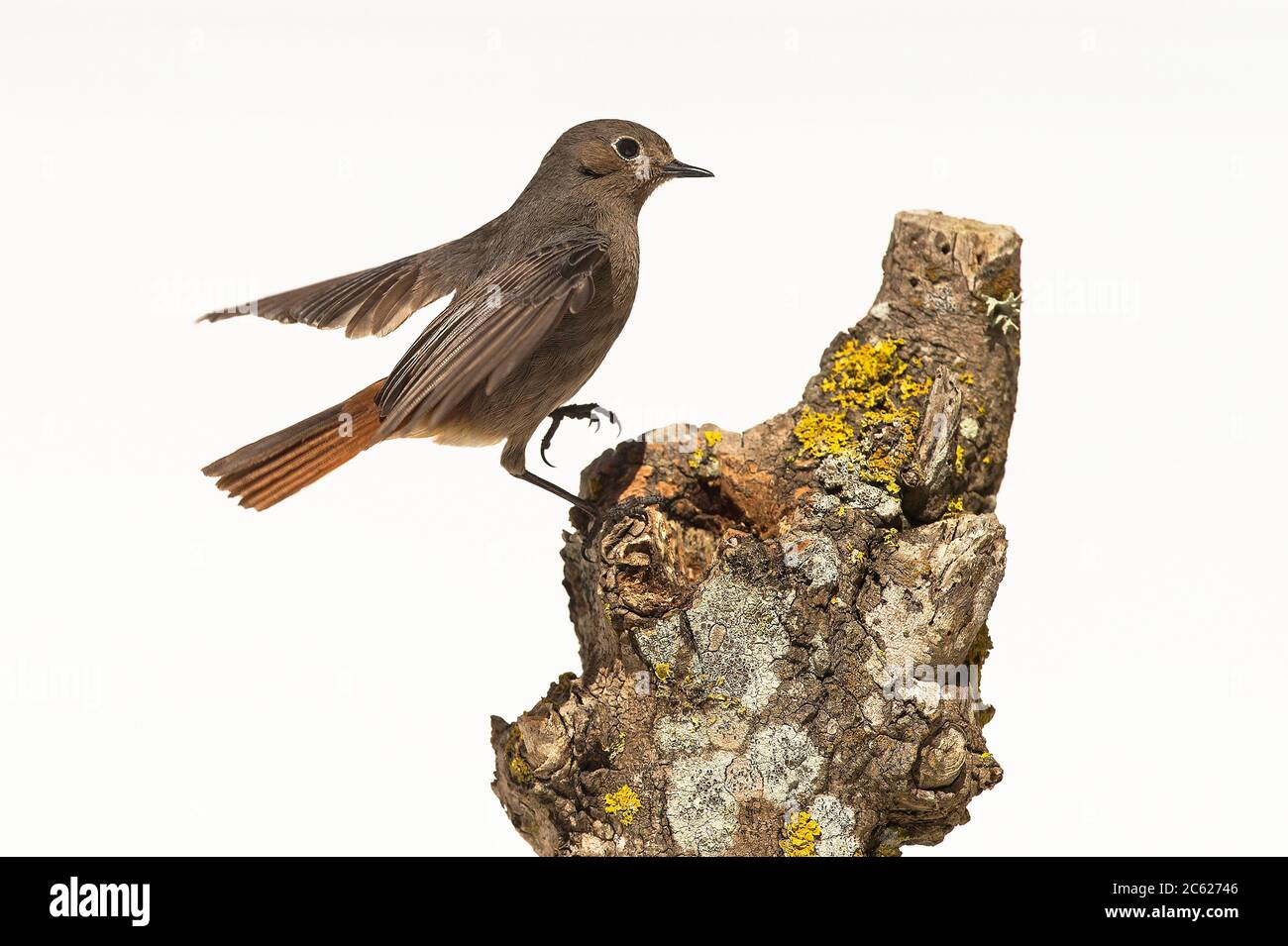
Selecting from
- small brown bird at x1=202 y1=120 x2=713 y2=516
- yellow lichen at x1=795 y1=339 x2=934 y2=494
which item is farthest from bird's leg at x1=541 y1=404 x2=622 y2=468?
yellow lichen at x1=795 y1=339 x2=934 y2=494

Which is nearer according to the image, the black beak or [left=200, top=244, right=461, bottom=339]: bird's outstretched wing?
the black beak

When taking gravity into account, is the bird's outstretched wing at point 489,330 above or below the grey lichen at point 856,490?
above

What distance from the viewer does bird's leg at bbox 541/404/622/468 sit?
19.7ft

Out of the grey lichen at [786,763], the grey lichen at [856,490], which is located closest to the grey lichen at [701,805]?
the grey lichen at [786,763]

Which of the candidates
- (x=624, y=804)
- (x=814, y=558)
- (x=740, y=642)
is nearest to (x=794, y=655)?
(x=740, y=642)

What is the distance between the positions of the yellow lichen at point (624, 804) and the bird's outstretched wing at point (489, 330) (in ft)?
4.95

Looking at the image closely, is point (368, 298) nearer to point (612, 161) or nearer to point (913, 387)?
point (612, 161)

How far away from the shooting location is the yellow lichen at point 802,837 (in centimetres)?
483

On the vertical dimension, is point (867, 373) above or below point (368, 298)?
below

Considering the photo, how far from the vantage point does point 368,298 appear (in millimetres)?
5898

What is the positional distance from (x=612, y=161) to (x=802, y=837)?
2.75m

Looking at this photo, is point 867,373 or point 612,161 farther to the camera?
point 612,161

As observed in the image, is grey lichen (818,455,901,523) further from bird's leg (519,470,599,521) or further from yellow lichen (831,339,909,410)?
bird's leg (519,470,599,521)

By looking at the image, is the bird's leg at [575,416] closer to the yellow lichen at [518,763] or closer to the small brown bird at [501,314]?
the small brown bird at [501,314]
